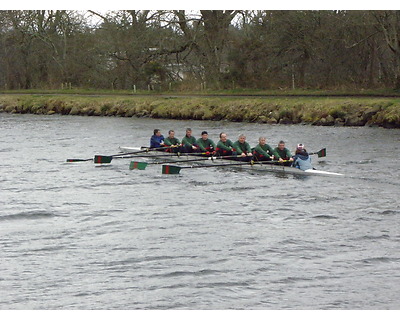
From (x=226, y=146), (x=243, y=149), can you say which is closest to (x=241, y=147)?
(x=243, y=149)

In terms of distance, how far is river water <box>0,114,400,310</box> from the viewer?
47.5 feet

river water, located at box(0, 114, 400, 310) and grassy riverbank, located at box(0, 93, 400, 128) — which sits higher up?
grassy riverbank, located at box(0, 93, 400, 128)

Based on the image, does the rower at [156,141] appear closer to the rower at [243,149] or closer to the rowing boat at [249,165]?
the rowing boat at [249,165]

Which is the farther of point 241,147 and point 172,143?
point 172,143

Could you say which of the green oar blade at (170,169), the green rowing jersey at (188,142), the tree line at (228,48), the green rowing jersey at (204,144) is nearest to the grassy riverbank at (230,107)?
the tree line at (228,48)

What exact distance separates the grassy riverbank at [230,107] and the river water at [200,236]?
900cm

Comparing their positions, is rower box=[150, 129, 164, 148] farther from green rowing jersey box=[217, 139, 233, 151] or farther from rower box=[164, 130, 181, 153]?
green rowing jersey box=[217, 139, 233, 151]

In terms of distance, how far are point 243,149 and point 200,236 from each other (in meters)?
10.0

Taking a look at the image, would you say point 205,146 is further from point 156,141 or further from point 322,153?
point 322,153

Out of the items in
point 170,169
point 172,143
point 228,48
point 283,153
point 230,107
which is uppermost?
point 228,48

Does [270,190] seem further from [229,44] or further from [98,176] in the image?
[229,44]

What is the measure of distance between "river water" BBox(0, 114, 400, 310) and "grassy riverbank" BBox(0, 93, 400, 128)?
9.00 m

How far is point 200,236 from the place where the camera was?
18.5 metres

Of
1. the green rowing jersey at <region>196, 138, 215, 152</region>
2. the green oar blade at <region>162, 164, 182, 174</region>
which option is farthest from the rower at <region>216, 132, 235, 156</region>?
the green oar blade at <region>162, 164, 182, 174</region>
